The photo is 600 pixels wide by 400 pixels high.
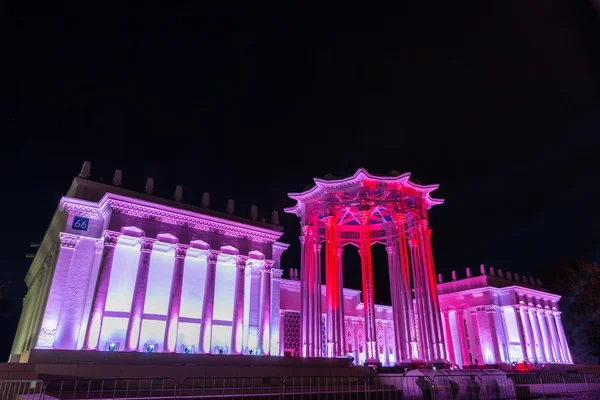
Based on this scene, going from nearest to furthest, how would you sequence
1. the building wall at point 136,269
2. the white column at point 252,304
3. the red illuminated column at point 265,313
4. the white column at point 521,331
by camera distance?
1. the building wall at point 136,269
2. the red illuminated column at point 265,313
3. the white column at point 252,304
4. the white column at point 521,331

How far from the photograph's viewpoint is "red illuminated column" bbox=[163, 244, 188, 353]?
2442cm

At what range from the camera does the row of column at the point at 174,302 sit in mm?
23000

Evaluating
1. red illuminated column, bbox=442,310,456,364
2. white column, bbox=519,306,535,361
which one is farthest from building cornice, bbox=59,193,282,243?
white column, bbox=519,306,535,361

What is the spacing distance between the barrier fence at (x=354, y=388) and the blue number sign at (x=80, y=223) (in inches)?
448

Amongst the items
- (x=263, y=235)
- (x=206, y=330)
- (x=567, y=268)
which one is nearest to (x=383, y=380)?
(x=206, y=330)

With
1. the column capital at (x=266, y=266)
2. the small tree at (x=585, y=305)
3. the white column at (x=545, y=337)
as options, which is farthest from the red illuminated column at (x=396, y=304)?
the small tree at (x=585, y=305)

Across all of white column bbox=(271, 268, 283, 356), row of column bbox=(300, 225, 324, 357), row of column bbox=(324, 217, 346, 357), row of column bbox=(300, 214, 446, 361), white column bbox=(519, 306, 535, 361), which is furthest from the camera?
white column bbox=(519, 306, 535, 361)

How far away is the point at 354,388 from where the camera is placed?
17.6m

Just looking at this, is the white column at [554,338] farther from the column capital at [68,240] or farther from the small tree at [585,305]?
the column capital at [68,240]

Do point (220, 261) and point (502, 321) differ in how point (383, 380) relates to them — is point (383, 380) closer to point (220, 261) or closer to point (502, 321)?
point (220, 261)

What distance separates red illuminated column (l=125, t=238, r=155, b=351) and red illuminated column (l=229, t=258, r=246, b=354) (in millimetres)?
6327

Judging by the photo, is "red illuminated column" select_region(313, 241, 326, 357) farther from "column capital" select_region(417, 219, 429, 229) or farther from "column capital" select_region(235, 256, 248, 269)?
"column capital" select_region(417, 219, 429, 229)

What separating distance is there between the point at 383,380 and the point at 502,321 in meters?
30.2

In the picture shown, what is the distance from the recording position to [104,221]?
84.7 ft
